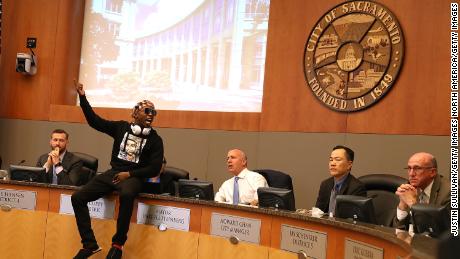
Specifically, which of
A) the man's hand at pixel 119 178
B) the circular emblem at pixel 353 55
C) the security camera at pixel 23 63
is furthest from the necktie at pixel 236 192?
the security camera at pixel 23 63

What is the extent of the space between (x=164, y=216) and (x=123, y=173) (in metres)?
0.50

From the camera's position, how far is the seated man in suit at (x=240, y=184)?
4.97 meters

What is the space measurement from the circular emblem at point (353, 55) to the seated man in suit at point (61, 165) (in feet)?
7.91

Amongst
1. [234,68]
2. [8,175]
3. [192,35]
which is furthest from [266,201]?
[192,35]

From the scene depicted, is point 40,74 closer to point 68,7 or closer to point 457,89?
point 68,7

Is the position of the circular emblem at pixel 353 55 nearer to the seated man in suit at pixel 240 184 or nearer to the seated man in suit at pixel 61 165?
the seated man in suit at pixel 240 184

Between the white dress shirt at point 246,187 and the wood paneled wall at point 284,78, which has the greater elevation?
the wood paneled wall at point 284,78

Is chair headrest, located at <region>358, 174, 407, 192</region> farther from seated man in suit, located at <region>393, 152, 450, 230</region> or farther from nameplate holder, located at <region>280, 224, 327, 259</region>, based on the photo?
nameplate holder, located at <region>280, 224, 327, 259</region>

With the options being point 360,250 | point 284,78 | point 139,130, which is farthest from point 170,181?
point 360,250

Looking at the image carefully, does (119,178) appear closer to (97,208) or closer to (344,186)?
(97,208)

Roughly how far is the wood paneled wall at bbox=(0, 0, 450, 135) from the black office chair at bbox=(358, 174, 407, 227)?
836 mm

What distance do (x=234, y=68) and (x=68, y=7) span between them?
97.9 inches

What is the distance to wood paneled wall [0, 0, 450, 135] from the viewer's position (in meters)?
5.07

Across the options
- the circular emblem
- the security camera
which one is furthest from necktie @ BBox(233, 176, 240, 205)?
the security camera
